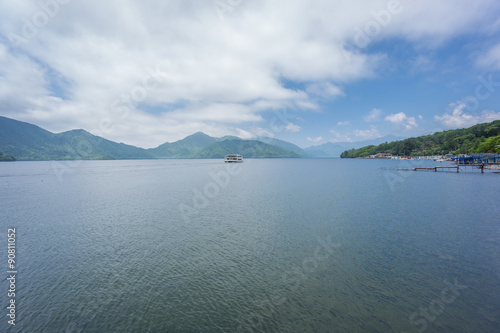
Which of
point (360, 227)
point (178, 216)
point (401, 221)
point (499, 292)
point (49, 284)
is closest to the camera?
point (499, 292)

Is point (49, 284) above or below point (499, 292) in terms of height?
below

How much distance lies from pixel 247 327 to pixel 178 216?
94.4 feet

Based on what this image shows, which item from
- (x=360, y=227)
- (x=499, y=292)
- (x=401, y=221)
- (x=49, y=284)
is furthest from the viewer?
(x=401, y=221)

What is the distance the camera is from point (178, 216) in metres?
39.3

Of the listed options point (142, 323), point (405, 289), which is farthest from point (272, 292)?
point (405, 289)

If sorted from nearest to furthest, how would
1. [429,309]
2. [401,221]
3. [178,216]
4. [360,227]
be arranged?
1. [429,309]
2. [360,227]
3. [401,221]
4. [178,216]

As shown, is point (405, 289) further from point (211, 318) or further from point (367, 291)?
point (211, 318)

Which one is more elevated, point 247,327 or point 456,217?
point 456,217

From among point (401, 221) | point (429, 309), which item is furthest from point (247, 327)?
point (401, 221)

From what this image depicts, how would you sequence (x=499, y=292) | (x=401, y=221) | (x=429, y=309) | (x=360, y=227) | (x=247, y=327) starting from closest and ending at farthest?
(x=247, y=327)
(x=429, y=309)
(x=499, y=292)
(x=360, y=227)
(x=401, y=221)

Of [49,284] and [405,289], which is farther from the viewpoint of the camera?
[49,284]

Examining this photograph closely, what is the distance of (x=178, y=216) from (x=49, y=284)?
21.2 metres

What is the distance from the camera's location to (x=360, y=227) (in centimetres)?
3175

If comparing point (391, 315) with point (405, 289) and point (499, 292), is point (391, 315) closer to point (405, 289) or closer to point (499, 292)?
point (405, 289)
